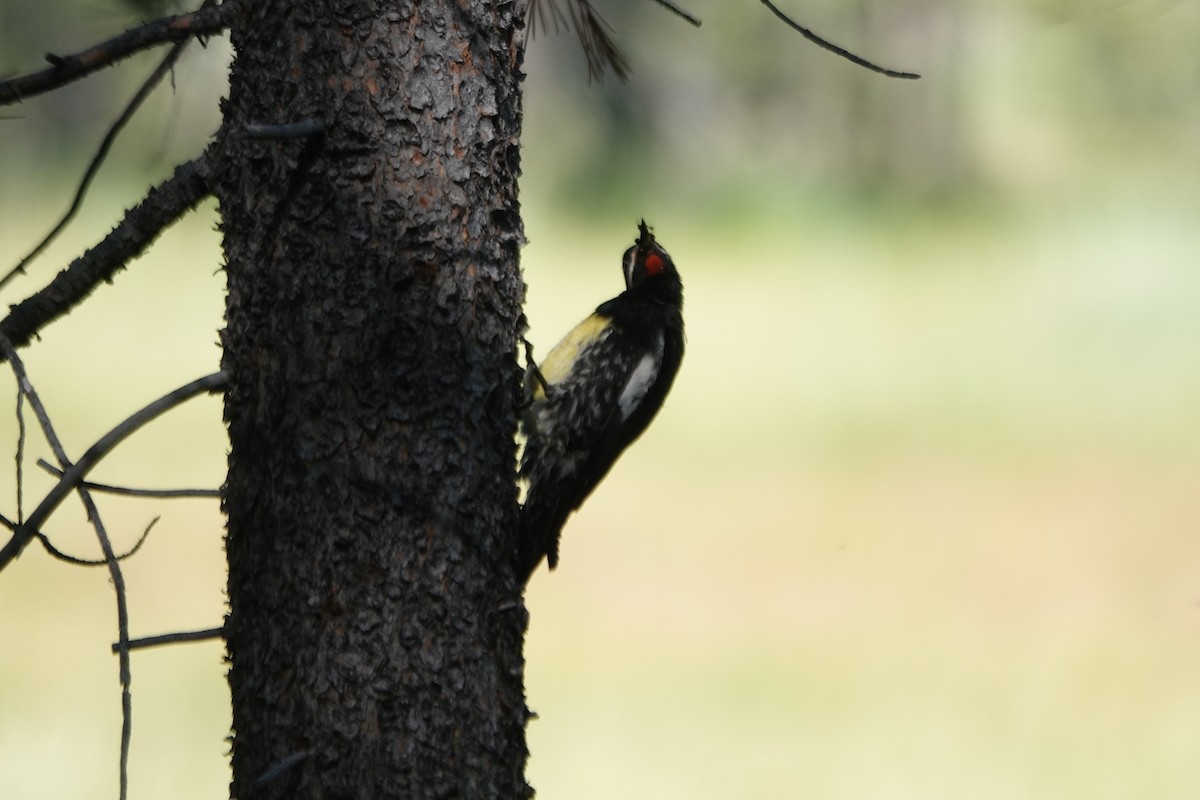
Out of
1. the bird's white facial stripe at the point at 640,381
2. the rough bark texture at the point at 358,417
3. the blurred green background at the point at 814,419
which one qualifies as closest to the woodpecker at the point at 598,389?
the bird's white facial stripe at the point at 640,381

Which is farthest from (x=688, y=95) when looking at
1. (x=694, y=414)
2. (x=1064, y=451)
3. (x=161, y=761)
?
(x=161, y=761)

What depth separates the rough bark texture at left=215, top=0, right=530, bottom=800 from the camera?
1927mm

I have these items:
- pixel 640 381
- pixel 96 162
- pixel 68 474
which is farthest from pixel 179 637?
pixel 640 381

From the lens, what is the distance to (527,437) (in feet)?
11.1

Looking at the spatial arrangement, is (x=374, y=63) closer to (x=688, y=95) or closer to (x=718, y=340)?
(x=718, y=340)

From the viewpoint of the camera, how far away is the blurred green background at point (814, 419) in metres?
6.18

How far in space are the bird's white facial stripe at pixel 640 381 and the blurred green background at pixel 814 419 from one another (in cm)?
65

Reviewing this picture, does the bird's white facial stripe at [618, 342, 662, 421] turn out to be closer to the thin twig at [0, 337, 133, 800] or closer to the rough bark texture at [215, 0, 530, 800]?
the rough bark texture at [215, 0, 530, 800]

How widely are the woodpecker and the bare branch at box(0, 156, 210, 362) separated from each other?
1143 millimetres

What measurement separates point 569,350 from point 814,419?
777cm

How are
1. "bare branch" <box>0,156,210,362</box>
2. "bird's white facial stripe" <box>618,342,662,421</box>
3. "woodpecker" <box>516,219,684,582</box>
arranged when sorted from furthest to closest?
"bird's white facial stripe" <box>618,342,662,421</box>, "woodpecker" <box>516,219,684,582</box>, "bare branch" <box>0,156,210,362</box>

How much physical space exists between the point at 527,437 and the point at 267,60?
1541 mm

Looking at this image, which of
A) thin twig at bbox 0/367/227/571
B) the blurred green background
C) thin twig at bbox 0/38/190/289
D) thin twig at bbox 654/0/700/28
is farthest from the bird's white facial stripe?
thin twig at bbox 0/367/227/571

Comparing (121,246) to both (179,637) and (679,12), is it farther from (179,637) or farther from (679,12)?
(679,12)
